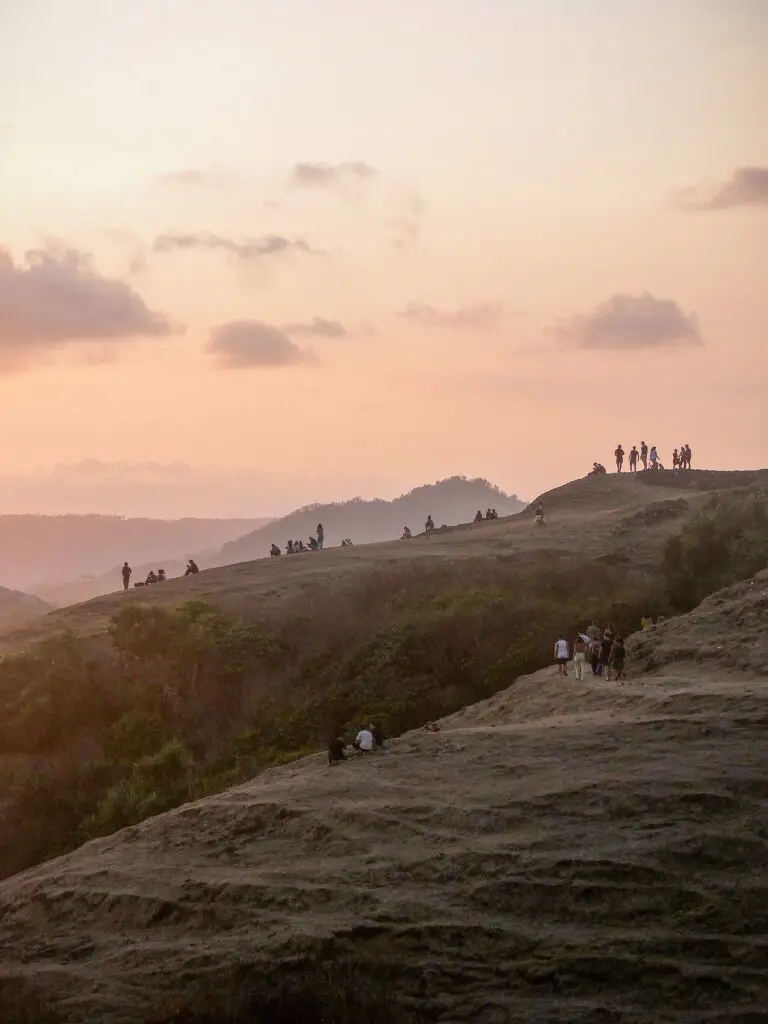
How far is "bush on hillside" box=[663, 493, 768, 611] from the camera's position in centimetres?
3419

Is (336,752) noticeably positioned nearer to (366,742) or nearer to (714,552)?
(366,742)

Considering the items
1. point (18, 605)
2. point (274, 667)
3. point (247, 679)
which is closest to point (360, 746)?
point (247, 679)

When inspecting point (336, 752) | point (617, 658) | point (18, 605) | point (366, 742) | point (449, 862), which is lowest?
point (449, 862)

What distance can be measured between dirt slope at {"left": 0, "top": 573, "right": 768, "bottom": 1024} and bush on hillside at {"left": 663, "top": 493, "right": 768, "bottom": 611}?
44.0ft

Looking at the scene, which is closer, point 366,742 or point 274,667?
point 366,742

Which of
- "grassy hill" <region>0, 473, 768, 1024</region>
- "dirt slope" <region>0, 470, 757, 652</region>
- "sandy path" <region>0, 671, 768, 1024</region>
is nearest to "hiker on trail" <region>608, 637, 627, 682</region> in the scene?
"grassy hill" <region>0, 473, 768, 1024</region>

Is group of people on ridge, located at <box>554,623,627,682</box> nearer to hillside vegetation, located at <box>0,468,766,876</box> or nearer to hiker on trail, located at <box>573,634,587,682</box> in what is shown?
hiker on trail, located at <box>573,634,587,682</box>

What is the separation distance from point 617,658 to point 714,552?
44.6 feet

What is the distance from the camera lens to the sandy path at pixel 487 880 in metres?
12.9

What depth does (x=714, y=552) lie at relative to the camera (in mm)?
36062

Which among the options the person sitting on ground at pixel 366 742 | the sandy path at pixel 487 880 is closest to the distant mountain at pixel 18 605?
the person sitting on ground at pixel 366 742

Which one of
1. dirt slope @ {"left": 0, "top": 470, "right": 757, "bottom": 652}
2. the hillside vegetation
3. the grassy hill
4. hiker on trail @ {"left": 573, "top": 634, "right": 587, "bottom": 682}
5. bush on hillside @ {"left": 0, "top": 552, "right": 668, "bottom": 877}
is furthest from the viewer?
dirt slope @ {"left": 0, "top": 470, "right": 757, "bottom": 652}

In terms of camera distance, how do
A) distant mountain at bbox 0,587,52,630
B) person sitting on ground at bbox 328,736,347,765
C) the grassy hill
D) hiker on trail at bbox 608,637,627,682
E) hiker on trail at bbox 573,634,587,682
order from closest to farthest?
the grassy hill → person sitting on ground at bbox 328,736,347,765 → hiker on trail at bbox 608,637,627,682 → hiker on trail at bbox 573,634,587,682 → distant mountain at bbox 0,587,52,630

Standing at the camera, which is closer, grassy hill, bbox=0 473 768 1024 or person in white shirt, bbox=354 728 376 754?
grassy hill, bbox=0 473 768 1024
